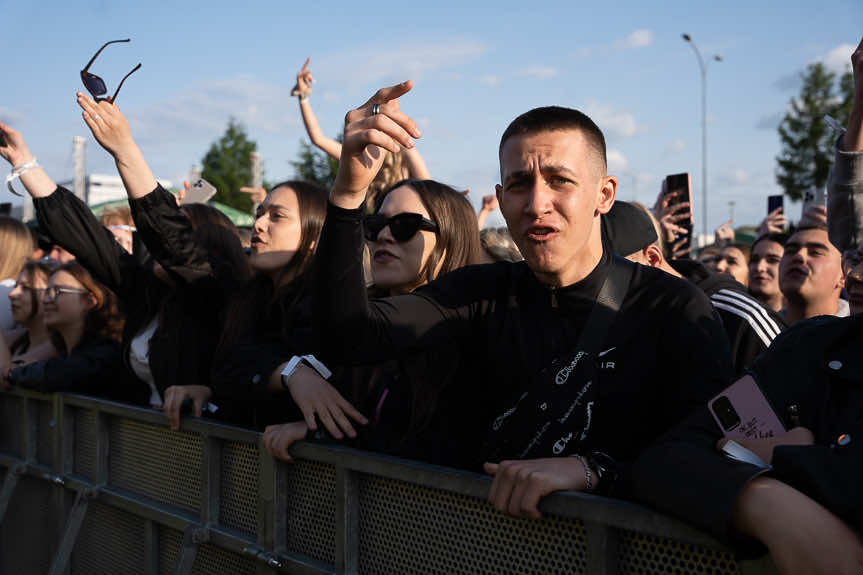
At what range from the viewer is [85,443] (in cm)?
409

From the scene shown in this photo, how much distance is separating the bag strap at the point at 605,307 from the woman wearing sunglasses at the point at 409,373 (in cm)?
57

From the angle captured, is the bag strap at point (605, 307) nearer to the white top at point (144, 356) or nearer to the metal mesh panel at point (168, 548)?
the metal mesh panel at point (168, 548)

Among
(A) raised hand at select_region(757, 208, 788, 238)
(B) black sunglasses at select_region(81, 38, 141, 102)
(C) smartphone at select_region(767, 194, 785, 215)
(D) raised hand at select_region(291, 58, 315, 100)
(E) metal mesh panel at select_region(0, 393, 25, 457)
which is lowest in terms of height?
(E) metal mesh panel at select_region(0, 393, 25, 457)

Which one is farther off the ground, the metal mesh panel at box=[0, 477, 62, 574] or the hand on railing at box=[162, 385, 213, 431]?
the hand on railing at box=[162, 385, 213, 431]

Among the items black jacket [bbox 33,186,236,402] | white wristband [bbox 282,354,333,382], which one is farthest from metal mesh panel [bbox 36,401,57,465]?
white wristband [bbox 282,354,333,382]

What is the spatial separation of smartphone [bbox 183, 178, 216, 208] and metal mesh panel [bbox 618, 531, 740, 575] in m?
3.67

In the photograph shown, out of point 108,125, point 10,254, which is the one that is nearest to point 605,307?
point 108,125

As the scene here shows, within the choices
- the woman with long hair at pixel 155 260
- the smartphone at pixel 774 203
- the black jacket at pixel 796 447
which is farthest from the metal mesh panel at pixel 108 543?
the smartphone at pixel 774 203

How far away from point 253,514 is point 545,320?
132 cm

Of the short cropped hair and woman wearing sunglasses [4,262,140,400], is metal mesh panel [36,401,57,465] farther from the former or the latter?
the short cropped hair

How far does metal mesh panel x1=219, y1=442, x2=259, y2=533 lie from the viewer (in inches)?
115

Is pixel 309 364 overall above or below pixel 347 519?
above

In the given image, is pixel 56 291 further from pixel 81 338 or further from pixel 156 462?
pixel 156 462

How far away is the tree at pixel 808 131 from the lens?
105 ft
